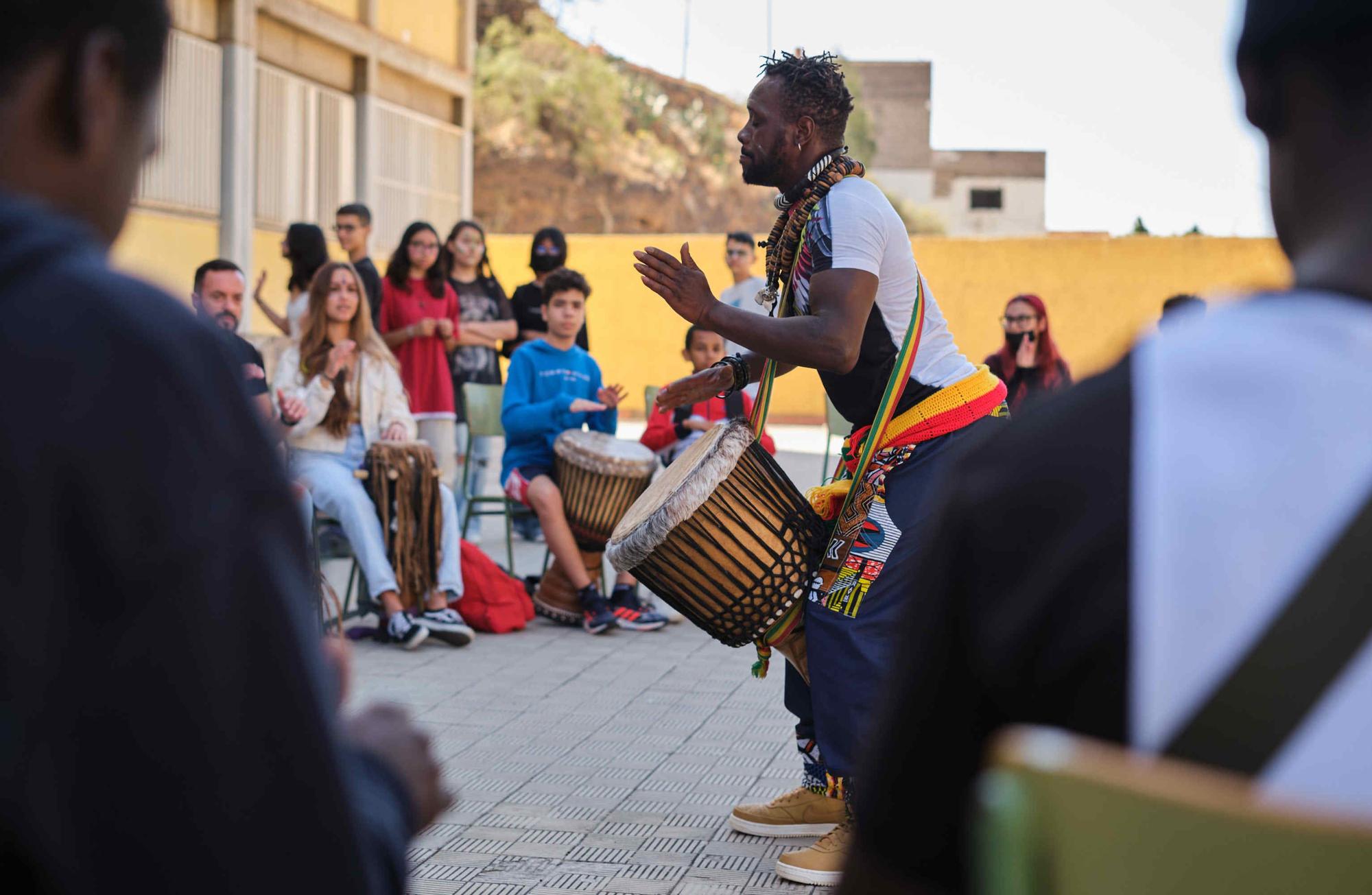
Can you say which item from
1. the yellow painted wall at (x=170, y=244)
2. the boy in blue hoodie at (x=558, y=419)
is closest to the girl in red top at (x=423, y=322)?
the boy in blue hoodie at (x=558, y=419)

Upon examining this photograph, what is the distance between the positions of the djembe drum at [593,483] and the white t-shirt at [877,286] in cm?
327

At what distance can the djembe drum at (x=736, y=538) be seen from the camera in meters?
3.78

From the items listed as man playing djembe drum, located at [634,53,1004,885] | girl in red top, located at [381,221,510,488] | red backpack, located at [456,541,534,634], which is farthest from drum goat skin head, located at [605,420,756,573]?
girl in red top, located at [381,221,510,488]

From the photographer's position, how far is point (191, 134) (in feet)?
48.2

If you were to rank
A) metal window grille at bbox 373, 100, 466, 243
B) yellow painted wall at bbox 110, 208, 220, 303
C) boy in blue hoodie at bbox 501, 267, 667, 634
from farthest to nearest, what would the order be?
metal window grille at bbox 373, 100, 466, 243 → yellow painted wall at bbox 110, 208, 220, 303 → boy in blue hoodie at bbox 501, 267, 667, 634

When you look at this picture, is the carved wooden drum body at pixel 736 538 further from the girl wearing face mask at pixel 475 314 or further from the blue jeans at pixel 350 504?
the girl wearing face mask at pixel 475 314

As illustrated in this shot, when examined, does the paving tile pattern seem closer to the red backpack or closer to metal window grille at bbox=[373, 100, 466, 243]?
the red backpack

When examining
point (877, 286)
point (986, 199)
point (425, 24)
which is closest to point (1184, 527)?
point (877, 286)

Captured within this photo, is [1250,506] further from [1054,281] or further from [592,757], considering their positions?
[1054,281]

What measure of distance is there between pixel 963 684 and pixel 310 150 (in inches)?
660

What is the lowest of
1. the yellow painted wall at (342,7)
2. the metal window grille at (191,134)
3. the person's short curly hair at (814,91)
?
the person's short curly hair at (814,91)

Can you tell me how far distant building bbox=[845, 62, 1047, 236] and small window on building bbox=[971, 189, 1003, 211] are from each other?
1.0 inches

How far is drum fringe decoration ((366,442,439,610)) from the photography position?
6.64 metres

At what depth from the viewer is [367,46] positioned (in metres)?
17.4
